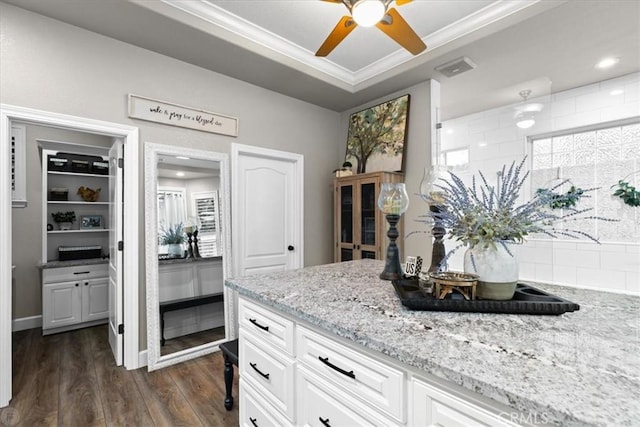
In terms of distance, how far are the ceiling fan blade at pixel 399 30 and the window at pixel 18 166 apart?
13.9 ft

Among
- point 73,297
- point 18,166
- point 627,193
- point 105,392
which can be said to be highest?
point 18,166

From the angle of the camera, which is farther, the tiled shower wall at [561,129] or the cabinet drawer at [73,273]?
the cabinet drawer at [73,273]

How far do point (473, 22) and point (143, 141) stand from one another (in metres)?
2.93

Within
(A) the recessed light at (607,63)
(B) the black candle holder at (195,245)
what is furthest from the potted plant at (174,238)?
(A) the recessed light at (607,63)

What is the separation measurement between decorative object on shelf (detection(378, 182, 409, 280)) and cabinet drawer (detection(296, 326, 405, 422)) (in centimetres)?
61

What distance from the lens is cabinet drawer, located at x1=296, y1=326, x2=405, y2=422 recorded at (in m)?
0.87

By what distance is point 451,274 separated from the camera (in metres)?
1.19

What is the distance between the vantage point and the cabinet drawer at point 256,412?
1.35 meters

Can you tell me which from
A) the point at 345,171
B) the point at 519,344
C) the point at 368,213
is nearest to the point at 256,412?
the point at 519,344

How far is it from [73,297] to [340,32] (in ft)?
13.1

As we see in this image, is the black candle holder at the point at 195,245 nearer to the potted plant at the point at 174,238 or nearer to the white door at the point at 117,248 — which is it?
the potted plant at the point at 174,238

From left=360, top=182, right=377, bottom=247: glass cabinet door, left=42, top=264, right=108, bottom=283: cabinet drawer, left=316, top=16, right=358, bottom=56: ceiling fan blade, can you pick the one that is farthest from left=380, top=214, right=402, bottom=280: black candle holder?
left=42, top=264, right=108, bottom=283: cabinet drawer

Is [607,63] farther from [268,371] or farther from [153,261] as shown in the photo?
[153,261]

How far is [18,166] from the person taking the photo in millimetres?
3641
